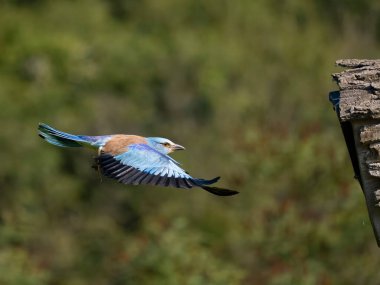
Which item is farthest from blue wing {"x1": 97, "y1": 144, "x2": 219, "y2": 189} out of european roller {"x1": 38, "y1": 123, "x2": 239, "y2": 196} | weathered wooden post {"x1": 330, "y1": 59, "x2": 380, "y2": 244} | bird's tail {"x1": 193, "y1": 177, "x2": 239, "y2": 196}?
weathered wooden post {"x1": 330, "y1": 59, "x2": 380, "y2": 244}

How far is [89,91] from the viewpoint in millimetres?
35031

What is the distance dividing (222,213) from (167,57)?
12352 millimetres

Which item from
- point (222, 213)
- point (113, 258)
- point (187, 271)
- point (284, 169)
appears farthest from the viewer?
point (222, 213)

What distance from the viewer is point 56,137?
32.5 ft

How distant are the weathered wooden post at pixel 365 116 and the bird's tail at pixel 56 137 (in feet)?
9.02

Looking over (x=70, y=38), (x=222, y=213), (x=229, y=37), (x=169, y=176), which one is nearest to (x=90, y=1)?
(x=70, y=38)

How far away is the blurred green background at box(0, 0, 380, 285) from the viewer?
15.8 meters

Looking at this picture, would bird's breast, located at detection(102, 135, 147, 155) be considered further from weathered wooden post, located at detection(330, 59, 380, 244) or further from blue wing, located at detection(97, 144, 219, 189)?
weathered wooden post, located at detection(330, 59, 380, 244)

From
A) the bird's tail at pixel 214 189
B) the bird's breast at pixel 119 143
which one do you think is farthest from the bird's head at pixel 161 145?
the bird's tail at pixel 214 189

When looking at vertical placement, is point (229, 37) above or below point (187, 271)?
above

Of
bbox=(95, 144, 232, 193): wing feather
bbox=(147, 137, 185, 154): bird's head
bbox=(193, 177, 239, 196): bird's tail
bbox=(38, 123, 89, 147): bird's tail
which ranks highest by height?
bbox=(38, 123, 89, 147): bird's tail

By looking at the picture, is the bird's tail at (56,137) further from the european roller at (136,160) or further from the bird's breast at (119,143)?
the bird's breast at (119,143)

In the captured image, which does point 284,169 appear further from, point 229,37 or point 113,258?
point 229,37

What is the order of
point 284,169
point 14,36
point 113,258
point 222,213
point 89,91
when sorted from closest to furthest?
point 113,258 → point 284,169 → point 222,213 → point 89,91 → point 14,36
